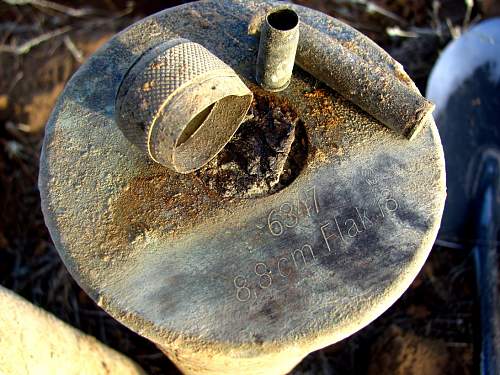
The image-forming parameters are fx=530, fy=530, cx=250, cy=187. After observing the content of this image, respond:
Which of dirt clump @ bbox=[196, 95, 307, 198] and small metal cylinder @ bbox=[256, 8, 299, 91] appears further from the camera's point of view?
dirt clump @ bbox=[196, 95, 307, 198]

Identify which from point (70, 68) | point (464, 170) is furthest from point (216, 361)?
point (70, 68)

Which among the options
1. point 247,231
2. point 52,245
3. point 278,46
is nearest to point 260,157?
point 247,231

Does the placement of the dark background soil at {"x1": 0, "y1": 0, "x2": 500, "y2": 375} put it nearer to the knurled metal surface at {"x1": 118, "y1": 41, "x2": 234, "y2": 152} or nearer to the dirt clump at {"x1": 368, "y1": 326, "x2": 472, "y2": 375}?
the dirt clump at {"x1": 368, "y1": 326, "x2": 472, "y2": 375}

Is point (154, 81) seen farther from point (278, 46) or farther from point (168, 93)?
point (278, 46)

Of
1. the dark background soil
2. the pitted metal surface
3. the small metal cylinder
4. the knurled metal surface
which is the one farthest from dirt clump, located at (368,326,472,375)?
the knurled metal surface

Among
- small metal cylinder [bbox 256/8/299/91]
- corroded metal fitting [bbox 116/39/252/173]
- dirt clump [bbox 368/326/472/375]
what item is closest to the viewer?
corroded metal fitting [bbox 116/39/252/173]

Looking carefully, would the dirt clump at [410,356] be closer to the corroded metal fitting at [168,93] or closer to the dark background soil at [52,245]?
the dark background soil at [52,245]

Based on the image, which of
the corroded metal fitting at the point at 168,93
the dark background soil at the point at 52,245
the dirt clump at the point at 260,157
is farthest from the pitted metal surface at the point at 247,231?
the dark background soil at the point at 52,245

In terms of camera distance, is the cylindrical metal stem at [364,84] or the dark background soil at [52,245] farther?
the dark background soil at [52,245]
